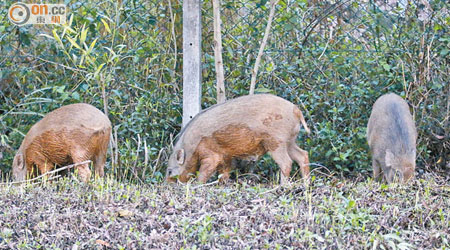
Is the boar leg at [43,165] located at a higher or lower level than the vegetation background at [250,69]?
lower

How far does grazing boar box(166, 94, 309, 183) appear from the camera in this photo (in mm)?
6973

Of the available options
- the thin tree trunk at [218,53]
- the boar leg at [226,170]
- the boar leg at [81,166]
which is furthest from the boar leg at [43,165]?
the thin tree trunk at [218,53]

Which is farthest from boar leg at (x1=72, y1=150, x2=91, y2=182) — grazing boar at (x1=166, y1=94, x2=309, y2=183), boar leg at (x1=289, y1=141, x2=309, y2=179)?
boar leg at (x1=289, y1=141, x2=309, y2=179)

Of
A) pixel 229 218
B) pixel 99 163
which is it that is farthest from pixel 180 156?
pixel 229 218

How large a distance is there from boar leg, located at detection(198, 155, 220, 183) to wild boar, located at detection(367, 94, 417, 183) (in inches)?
67.0

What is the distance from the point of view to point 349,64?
8.38m

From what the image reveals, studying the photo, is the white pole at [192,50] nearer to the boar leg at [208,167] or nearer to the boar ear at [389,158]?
the boar leg at [208,167]

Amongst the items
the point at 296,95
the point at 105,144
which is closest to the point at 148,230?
the point at 105,144

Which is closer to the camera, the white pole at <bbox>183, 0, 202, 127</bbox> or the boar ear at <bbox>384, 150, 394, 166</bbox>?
the boar ear at <bbox>384, 150, 394, 166</bbox>

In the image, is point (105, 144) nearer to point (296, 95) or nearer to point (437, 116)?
point (296, 95)

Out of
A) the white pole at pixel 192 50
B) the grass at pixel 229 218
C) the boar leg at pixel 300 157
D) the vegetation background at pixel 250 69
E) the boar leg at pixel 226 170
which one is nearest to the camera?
the grass at pixel 229 218

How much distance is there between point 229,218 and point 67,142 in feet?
8.59

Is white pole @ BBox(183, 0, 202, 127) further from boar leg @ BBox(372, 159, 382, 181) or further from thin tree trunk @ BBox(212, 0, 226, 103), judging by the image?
boar leg @ BBox(372, 159, 382, 181)

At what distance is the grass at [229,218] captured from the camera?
4.46 m
